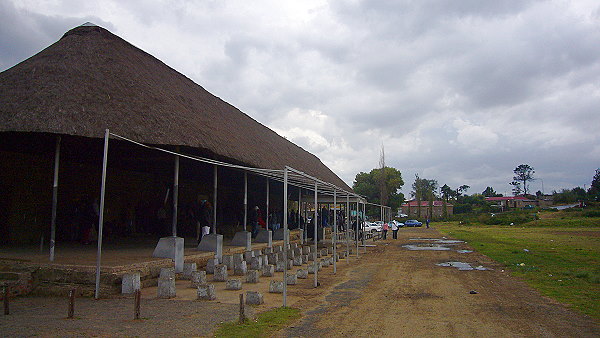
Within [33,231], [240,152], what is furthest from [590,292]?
[33,231]

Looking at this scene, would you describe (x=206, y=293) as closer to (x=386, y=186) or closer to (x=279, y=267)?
(x=279, y=267)

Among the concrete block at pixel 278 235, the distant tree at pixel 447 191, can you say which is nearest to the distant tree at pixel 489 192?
the distant tree at pixel 447 191

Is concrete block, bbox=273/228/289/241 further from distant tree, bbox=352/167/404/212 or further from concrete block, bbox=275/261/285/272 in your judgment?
distant tree, bbox=352/167/404/212

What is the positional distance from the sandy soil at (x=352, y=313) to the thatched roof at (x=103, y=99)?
11.8ft

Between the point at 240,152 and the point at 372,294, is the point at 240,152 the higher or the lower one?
the higher one

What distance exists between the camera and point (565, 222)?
48406mm

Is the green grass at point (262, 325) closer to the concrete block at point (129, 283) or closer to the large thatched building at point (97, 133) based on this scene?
the concrete block at point (129, 283)

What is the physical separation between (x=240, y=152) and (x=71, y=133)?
6.17 m

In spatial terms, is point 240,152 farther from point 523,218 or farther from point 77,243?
point 523,218

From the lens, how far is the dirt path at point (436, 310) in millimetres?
6496

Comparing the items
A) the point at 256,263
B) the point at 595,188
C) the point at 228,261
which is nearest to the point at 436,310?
the point at 256,263

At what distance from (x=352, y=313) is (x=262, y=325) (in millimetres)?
1803

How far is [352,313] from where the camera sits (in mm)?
7566

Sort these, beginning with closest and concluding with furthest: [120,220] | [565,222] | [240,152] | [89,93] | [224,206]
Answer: [89,93]
[240,152]
[120,220]
[224,206]
[565,222]
